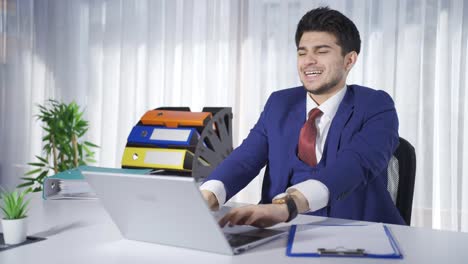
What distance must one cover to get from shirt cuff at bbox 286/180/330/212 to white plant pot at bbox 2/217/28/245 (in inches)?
25.6

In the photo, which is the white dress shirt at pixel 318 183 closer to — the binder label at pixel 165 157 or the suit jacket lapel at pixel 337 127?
the suit jacket lapel at pixel 337 127

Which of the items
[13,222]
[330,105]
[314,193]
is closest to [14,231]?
[13,222]

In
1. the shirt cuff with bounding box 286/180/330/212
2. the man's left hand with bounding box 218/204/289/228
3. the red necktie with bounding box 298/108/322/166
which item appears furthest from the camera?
the red necktie with bounding box 298/108/322/166

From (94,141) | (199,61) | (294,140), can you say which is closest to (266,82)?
(199,61)

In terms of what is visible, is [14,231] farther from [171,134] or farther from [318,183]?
[171,134]

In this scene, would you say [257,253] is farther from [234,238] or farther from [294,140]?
[294,140]

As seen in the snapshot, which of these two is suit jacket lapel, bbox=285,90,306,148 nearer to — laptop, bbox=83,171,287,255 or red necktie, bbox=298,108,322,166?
red necktie, bbox=298,108,322,166

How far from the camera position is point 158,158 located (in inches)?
102

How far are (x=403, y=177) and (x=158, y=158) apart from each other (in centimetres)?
125

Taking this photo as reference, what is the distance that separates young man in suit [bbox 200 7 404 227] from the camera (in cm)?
166

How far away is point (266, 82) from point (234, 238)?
2.70 meters

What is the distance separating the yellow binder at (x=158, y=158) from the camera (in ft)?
8.24

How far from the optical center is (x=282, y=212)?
121cm

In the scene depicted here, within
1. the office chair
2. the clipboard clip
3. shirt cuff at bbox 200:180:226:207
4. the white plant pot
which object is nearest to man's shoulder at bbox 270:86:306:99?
the office chair
